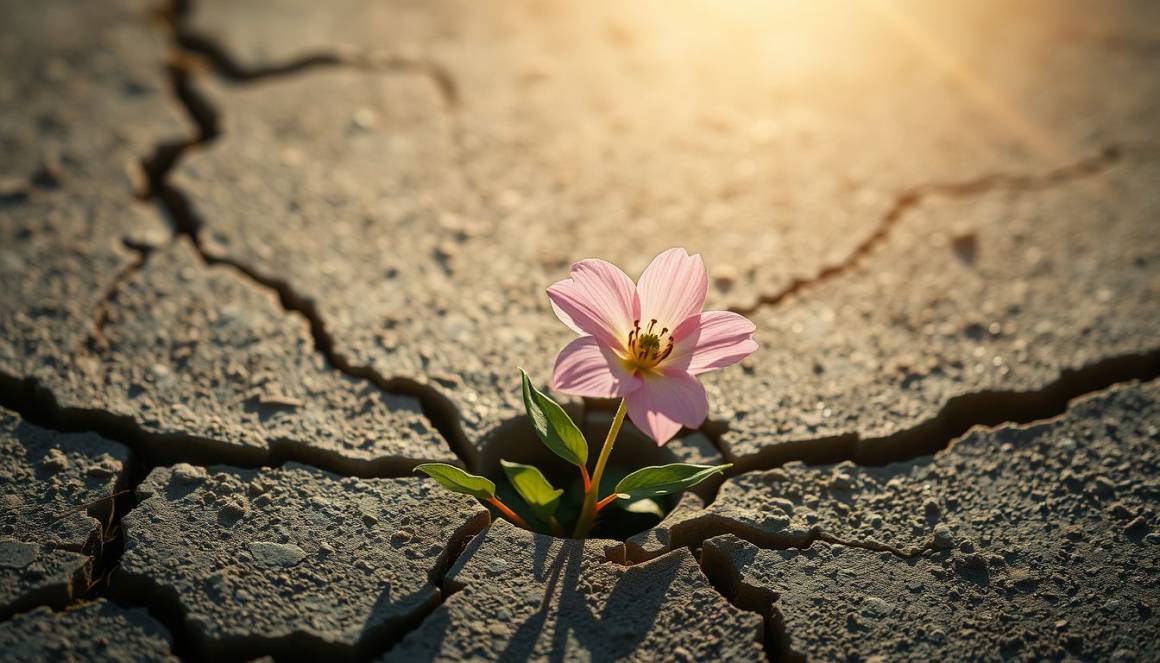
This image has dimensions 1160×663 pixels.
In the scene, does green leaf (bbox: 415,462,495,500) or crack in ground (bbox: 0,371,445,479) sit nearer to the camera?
green leaf (bbox: 415,462,495,500)

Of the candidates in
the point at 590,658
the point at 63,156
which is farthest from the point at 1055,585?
the point at 63,156

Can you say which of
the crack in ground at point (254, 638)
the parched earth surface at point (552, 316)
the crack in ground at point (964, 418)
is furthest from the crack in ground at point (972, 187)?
the crack in ground at point (254, 638)

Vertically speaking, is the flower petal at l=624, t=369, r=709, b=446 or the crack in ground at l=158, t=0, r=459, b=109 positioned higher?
→ the crack in ground at l=158, t=0, r=459, b=109

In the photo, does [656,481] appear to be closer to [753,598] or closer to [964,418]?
[753,598]

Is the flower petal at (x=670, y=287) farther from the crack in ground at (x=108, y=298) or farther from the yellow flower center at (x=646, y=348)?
the crack in ground at (x=108, y=298)

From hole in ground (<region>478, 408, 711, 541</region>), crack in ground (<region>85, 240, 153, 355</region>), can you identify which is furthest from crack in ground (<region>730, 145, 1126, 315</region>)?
crack in ground (<region>85, 240, 153, 355</region>)

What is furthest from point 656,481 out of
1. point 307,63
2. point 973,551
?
point 307,63

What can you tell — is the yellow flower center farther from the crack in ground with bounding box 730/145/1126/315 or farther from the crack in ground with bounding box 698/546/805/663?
the crack in ground with bounding box 730/145/1126/315

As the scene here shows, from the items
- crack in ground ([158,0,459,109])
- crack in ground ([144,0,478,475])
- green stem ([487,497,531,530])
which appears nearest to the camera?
green stem ([487,497,531,530])
